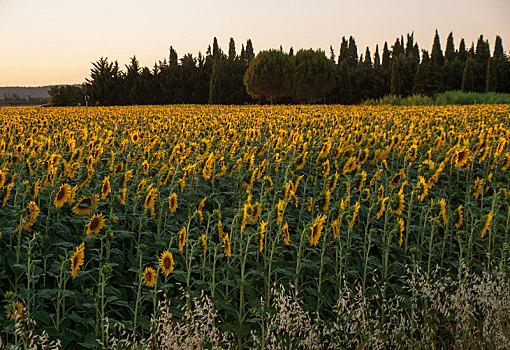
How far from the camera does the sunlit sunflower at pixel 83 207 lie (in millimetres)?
4465

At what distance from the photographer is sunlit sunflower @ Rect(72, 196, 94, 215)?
4.46m

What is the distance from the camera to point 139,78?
2009 inches

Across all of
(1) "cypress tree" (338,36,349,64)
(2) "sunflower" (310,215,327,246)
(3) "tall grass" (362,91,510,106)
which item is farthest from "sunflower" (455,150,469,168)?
(1) "cypress tree" (338,36,349,64)

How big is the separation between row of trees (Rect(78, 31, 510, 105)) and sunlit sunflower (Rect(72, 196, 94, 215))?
135ft

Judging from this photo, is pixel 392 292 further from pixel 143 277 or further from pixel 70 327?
pixel 70 327

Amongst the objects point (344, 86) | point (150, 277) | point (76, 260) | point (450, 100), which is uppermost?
point (344, 86)

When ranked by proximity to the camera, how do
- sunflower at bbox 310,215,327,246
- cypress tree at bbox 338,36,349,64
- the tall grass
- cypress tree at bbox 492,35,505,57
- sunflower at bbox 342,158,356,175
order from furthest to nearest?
cypress tree at bbox 338,36,349,64 → cypress tree at bbox 492,35,505,57 → the tall grass → sunflower at bbox 342,158,356,175 → sunflower at bbox 310,215,327,246

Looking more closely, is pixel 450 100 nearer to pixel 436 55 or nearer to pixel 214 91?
pixel 214 91

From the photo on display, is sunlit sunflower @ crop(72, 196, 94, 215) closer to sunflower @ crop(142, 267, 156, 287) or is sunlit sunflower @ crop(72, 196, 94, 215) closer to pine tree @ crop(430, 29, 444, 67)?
sunflower @ crop(142, 267, 156, 287)

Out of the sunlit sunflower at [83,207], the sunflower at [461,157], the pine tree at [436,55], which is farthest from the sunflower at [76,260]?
the pine tree at [436,55]

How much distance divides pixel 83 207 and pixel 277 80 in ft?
149

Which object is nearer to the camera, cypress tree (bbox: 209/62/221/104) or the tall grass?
the tall grass

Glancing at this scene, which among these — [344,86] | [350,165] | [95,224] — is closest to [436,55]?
[344,86]

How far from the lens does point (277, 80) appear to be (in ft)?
160
